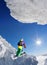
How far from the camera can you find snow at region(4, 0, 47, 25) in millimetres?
Result: 15784

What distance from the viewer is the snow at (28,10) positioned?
15784 millimetres

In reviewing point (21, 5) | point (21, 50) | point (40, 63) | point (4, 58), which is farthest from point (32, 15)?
point (40, 63)

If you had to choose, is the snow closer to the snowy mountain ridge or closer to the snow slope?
the snowy mountain ridge

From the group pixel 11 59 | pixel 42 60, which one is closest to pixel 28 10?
pixel 11 59

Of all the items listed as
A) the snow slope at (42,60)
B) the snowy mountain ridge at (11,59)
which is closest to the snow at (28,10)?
the snowy mountain ridge at (11,59)

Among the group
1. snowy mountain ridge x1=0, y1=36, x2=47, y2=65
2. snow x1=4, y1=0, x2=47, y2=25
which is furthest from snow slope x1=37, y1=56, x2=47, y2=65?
snow x1=4, y1=0, x2=47, y2=25

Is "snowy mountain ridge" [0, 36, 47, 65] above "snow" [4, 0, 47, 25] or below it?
below

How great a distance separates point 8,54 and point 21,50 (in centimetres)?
11626

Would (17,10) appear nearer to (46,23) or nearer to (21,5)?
(21,5)

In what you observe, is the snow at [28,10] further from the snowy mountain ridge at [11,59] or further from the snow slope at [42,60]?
the snow slope at [42,60]

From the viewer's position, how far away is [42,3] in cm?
1592

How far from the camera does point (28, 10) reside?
17203mm

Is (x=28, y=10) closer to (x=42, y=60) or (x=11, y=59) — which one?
(x=11, y=59)

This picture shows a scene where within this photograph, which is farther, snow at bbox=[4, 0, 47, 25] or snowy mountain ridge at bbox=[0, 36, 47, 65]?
snowy mountain ridge at bbox=[0, 36, 47, 65]
